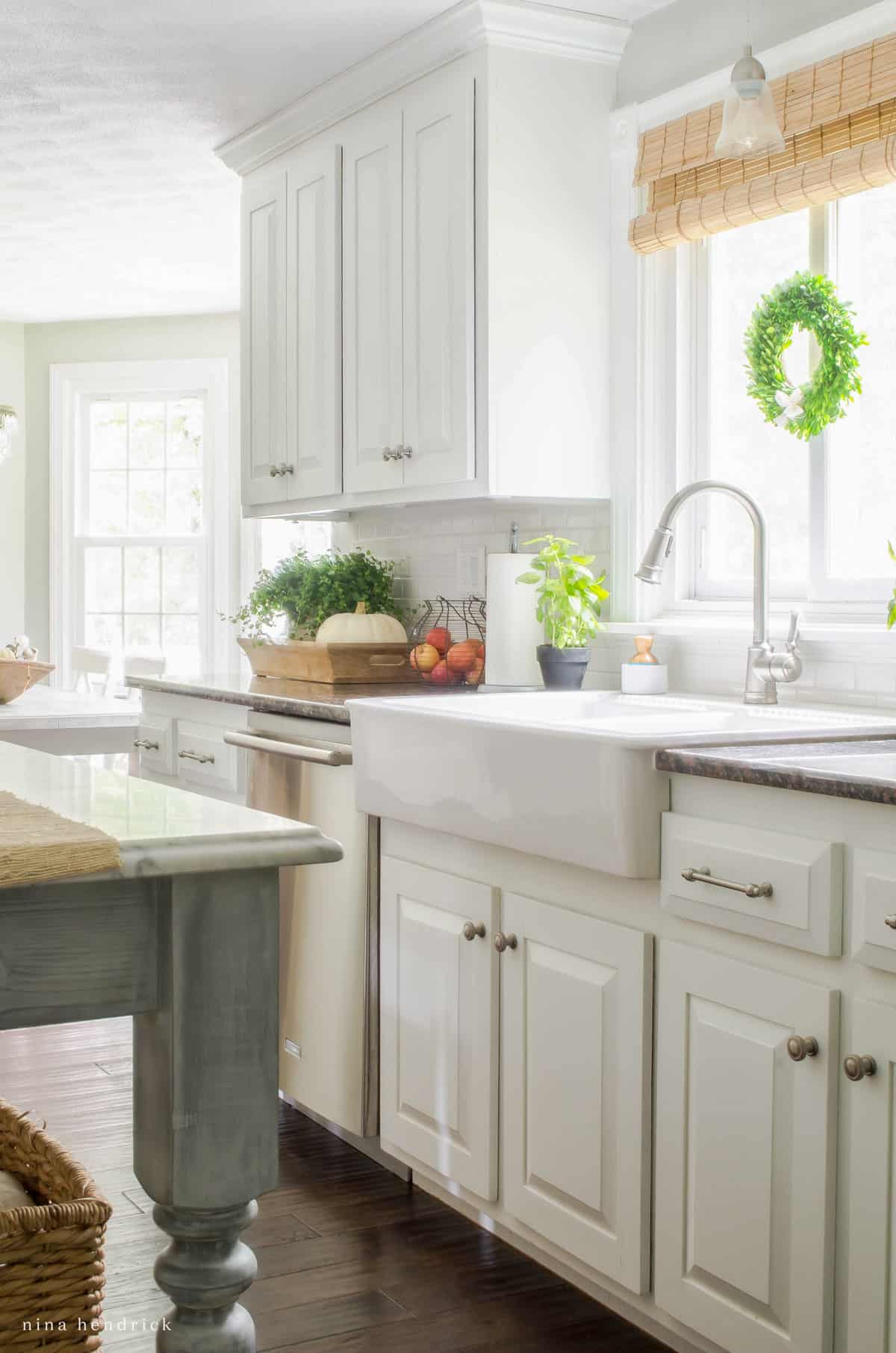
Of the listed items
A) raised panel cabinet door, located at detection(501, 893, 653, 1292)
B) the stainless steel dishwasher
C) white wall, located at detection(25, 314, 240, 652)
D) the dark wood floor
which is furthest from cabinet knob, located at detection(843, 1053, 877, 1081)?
A: white wall, located at detection(25, 314, 240, 652)

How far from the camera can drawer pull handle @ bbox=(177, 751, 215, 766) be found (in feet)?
11.5

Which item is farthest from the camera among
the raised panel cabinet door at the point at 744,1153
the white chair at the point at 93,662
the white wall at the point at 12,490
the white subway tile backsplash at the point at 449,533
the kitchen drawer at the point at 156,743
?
the white wall at the point at 12,490

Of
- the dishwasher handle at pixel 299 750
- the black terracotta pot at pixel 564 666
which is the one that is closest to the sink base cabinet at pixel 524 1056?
the dishwasher handle at pixel 299 750

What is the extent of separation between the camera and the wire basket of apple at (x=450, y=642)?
3439mm

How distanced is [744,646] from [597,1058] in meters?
1.03

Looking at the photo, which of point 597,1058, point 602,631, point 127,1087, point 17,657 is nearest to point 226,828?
point 597,1058

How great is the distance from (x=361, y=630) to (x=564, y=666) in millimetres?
736

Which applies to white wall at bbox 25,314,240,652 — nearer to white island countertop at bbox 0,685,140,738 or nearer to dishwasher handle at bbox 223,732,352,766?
white island countertop at bbox 0,685,140,738

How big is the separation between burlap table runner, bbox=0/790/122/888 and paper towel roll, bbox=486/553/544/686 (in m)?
2.09

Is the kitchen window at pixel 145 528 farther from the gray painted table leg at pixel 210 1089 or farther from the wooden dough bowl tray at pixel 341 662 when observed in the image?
the gray painted table leg at pixel 210 1089

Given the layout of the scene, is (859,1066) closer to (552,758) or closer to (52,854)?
(552,758)

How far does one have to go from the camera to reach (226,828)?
1210 mm

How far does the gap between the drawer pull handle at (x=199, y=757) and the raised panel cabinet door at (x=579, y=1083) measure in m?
1.33

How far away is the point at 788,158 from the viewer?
2676mm
